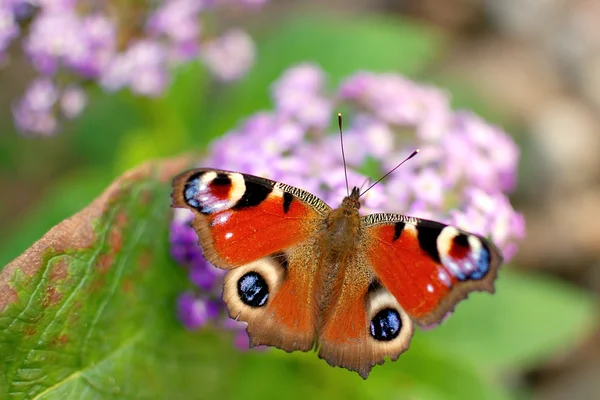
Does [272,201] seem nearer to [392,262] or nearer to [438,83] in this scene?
[392,262]

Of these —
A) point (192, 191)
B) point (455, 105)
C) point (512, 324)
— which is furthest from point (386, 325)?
point (455, 105)

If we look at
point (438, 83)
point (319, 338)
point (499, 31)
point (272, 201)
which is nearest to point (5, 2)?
point (272, 201)

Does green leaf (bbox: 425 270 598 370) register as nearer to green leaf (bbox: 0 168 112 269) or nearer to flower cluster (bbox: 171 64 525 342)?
flower cluster (bbox: 171 64 525 342)

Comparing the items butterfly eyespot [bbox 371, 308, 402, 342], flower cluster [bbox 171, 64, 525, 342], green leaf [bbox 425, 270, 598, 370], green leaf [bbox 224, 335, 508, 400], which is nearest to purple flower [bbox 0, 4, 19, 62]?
flower cluster [bbox 171, 64, 525, 342]

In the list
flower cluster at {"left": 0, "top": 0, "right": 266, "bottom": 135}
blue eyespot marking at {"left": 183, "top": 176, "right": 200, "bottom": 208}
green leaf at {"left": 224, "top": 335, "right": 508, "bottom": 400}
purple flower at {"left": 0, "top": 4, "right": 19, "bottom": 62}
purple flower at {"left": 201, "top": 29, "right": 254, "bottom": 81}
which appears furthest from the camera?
purple flower at {"left": 201, "top": 29, "right": 254, "bottom": 81}

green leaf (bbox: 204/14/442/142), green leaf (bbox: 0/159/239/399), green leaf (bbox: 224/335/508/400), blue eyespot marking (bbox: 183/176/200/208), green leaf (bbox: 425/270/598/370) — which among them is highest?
blue eyespot marking (bbox: 183/176/200/208)

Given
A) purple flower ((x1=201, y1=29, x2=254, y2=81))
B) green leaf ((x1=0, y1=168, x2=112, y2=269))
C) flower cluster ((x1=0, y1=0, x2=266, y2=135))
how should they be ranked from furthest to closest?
purple flower ((x1=201, y1=29, x2=254, y2=81)), green leaf ((x1=0, y1=168, x2=112, y2=269)), flower cluster ((x1=0, y1=0, x2=266, y2=135))
